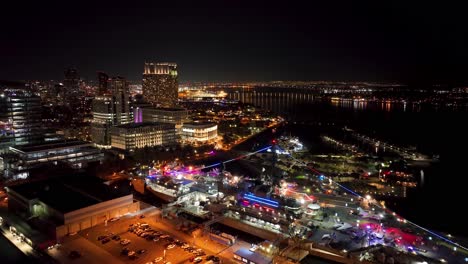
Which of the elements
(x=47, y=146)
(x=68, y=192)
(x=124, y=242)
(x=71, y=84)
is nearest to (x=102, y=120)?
(x=47, y=146)

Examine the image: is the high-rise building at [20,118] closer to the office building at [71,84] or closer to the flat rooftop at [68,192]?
the flat rooftop at [68,192]

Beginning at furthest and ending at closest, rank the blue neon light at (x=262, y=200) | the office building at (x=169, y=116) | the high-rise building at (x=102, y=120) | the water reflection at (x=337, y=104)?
the water reflection at (x=337, y=104), the office building at (x=169, y=116), the high-rise building at (x=102, y=120), the blue neon light at (x=262, y=200)

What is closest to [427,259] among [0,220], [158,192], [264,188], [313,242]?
[313,242]

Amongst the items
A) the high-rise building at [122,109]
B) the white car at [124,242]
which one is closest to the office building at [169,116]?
Answer: the high-rise building at [122,109]

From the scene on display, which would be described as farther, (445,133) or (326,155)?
(445,133)

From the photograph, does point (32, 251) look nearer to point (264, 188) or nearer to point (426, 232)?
point (264, 188)

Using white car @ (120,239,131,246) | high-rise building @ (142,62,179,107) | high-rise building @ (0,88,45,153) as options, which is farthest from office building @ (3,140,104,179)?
high-rise building @ (142,62,179,107)

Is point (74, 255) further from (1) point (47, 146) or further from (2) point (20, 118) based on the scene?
(2) point (20, 118)
